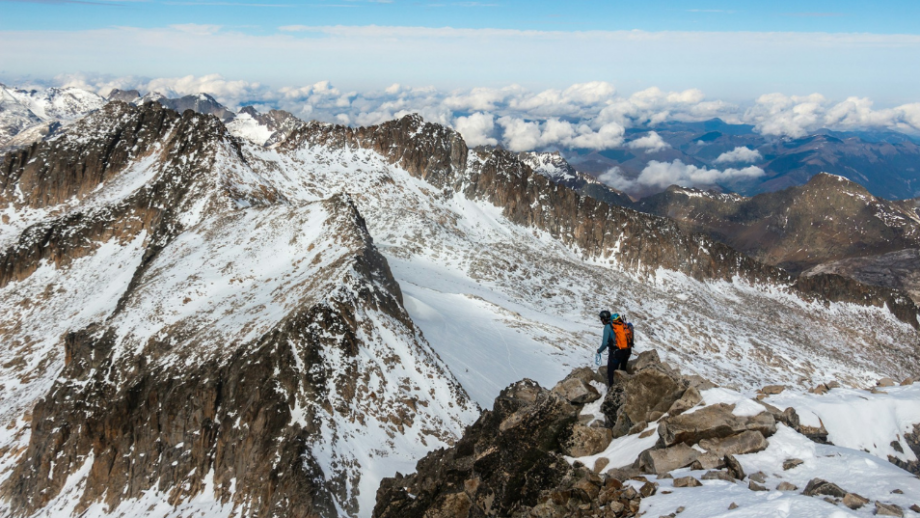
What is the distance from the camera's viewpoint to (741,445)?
34.4 ft

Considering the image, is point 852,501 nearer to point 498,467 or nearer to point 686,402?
point 686,402

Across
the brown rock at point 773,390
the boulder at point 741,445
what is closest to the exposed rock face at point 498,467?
the boulder at point 741,445

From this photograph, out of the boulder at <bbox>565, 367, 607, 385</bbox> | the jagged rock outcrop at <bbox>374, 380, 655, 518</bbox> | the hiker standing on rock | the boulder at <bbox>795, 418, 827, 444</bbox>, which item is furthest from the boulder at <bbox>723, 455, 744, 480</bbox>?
the boulder at <bbox>565, 367, 607, 385</bbox>

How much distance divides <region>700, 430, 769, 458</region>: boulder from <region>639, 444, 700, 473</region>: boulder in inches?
18.6

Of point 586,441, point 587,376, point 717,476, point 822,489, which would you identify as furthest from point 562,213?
point 822,489

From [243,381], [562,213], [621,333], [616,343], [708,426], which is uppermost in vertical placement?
[621,333]

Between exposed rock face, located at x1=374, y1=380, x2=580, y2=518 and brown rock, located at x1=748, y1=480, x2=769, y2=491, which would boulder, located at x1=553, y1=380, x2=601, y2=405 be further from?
brown rock, located at x1=748, y1=480, x2=769, y2=491

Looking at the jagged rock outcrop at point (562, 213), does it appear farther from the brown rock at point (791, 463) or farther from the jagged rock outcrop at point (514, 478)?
the brown rock at point (791, 463)

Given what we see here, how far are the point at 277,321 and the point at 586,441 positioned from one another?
17105 millimetres

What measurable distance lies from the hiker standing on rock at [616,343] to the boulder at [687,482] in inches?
207

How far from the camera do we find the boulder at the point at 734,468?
9.55 metres

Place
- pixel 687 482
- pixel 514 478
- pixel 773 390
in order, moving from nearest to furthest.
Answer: pixel 687 482
pixel 514 478
pixel 773 390

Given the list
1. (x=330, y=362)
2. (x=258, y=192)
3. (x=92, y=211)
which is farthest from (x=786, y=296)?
(x=92, y=211)

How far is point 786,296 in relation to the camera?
11988cm
